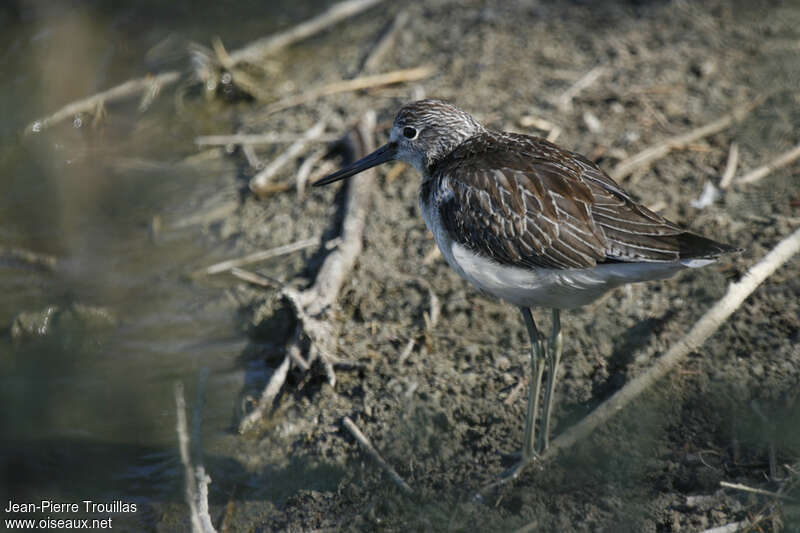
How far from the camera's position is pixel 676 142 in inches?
239

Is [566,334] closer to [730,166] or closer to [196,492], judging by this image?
[730,166]

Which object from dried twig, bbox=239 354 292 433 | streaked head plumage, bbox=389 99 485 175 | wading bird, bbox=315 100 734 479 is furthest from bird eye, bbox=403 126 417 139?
dried twig, bbox=239 354 292 433

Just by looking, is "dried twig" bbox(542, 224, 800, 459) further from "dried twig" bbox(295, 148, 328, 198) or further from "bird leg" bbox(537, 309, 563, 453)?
"dried twig" bbox(295, 148, 328, 198)

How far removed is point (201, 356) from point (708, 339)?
3091mm

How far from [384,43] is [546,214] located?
13.6 ft

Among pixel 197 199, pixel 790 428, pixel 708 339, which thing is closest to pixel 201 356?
pixel 197 199

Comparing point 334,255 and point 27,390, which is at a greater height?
point 334,255

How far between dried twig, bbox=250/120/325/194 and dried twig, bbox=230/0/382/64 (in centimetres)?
134

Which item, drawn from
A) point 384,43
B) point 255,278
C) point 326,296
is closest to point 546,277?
point 326,296

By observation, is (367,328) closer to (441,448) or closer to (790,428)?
(441,448)

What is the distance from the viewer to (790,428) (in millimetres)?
3318

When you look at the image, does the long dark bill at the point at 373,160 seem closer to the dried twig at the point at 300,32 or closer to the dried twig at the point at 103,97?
the dried twig at the point at 300,32

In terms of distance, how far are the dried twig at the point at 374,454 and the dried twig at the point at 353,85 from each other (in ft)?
11.5

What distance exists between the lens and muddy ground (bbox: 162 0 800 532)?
13.1 ft
